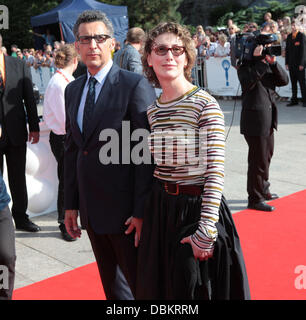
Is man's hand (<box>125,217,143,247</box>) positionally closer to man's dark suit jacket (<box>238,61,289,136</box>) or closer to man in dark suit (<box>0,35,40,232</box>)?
man in dark suit (<box>0,35,40,232</box>)

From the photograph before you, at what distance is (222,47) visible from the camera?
47.0 ft

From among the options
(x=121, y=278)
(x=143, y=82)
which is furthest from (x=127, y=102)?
(x=121, y=278)

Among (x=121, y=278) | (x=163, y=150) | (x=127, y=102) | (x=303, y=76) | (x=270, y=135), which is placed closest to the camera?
(x=163, y=150)

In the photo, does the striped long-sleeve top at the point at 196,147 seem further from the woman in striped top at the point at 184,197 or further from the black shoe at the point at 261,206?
the black shoe at the point at 261,206

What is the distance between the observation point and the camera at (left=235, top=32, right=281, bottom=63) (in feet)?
16.4

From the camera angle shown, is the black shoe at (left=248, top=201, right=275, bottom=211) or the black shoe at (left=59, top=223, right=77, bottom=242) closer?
the black shoe at (left=59, top=223, right=77, bottom=242)

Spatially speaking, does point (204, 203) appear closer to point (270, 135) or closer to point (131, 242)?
point (131, 242)

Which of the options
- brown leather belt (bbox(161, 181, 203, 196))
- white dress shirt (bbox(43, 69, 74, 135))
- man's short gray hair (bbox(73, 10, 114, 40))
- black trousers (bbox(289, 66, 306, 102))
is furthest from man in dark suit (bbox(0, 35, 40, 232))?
black trousers (bbox(289, 66, 306, 102))

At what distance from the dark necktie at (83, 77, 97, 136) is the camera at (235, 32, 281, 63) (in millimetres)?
2733

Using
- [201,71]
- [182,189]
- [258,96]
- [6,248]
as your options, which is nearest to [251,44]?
[258,96]

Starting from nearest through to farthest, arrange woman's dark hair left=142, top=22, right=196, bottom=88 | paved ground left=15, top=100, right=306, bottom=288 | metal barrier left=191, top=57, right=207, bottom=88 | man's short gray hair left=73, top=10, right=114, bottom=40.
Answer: woman's dark hair left=142, top=22, right=196, bottom=88, man's short gray hair left=73, top=10, right=114, bottom=40, paved ground left=15, top=100, right=306, bottom=288, metal barrier left=191, top=57, right=207, bottom=88

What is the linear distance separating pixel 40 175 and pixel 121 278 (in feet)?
10.3

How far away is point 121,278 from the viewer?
292 cm

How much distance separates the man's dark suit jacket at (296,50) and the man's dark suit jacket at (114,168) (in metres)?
10.1
